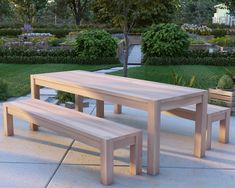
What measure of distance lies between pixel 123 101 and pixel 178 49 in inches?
350

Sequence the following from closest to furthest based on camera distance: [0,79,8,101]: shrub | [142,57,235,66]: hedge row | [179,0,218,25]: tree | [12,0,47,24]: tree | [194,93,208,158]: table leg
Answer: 1. [194,93,208,158]: table leg
2. [0,79,8,101]: shrub
3. [142,57,235,66]: hedge row
4. [12,0,47,24]: tree
5. [179,0,218,25]: tree

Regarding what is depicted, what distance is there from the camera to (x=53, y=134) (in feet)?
16.7

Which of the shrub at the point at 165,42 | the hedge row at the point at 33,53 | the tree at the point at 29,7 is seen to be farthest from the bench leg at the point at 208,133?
the tree at the point at 29,7

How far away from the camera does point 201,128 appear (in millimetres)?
4160

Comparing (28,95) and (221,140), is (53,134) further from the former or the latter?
(28,95)

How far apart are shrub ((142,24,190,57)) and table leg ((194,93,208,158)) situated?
8280mm

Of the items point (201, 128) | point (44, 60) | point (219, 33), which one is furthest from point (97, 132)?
point (219, 33)

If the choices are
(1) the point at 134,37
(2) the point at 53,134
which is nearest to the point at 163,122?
(2) the point at 53,134

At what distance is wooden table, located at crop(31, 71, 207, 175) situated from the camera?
3.73m

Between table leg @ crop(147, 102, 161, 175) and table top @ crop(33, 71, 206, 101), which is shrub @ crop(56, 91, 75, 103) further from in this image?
table leg @ crop(147, 102, 161, 175)

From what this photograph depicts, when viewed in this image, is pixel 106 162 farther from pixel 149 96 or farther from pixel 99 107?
pixel 99 107

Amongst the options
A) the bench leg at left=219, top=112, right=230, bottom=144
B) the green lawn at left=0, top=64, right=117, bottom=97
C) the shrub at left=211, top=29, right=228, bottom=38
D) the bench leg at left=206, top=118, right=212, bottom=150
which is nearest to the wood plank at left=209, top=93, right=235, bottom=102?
the bench leg at left=219, top=112, right=230, bottom=144

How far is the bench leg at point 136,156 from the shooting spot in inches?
147

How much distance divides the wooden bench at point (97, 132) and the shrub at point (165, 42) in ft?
26.8
